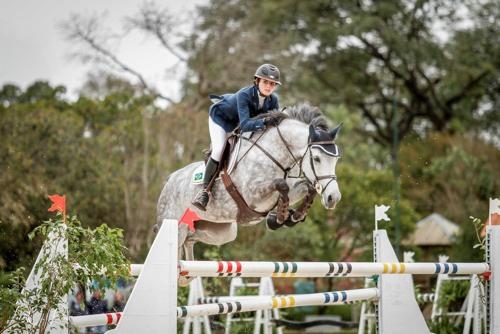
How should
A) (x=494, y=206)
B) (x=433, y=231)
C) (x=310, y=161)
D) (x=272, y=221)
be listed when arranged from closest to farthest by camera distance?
(x=494, y=206) < (x=310, y=161) < (x=272, y=221) < (x=433, y=231)

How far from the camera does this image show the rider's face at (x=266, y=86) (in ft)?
23.9

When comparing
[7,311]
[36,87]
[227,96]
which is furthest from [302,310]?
[7,311]

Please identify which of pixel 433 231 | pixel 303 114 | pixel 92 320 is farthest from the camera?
pixel 433 231

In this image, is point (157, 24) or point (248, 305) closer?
point (248, 305)

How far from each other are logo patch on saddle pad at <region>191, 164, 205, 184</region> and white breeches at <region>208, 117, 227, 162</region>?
253 mm

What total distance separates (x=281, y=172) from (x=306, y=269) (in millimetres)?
1698

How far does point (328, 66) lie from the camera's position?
3275 cm

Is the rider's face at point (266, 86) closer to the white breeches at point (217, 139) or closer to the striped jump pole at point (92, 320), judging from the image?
the white breeches at point (217, 139)

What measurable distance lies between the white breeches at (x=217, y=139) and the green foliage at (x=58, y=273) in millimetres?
1862

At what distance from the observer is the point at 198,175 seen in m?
7.81

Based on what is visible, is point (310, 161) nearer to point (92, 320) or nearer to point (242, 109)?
point (242, 109)

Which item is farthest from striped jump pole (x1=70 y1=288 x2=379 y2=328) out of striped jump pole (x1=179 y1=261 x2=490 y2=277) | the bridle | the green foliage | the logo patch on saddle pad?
the logo patch on saddle pad

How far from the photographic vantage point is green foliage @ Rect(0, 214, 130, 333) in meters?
5.61

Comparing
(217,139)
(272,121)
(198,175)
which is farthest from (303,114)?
(198,175)
